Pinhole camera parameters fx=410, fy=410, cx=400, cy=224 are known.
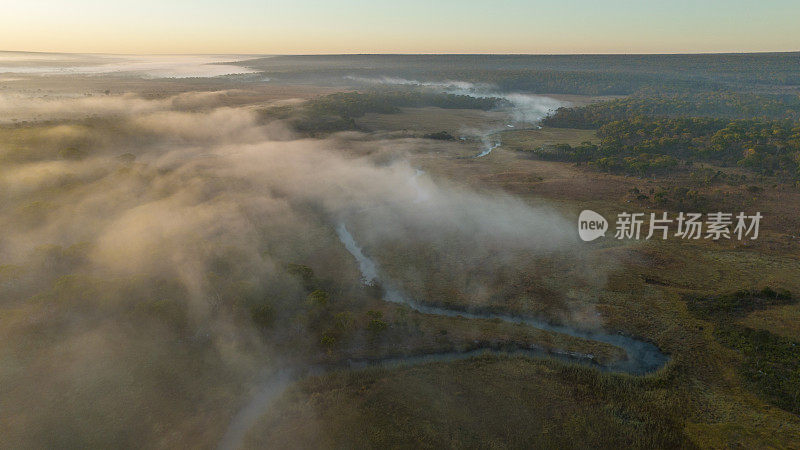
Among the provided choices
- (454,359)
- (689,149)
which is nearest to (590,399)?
(454,359)

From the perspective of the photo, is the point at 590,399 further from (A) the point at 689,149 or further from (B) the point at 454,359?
(A) the point at 689,149

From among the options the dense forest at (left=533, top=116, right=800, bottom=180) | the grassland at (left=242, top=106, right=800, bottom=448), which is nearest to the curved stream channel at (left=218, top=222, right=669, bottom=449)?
the grassland at (left=242, top=106, right=800, bottom=448)

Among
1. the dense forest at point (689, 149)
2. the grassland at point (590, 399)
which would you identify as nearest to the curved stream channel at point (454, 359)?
the grassland at point (590, 399)

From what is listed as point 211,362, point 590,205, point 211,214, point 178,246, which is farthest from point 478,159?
point 211,362

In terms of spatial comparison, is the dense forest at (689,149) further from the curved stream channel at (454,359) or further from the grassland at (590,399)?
the curved stream channel at (454,359)

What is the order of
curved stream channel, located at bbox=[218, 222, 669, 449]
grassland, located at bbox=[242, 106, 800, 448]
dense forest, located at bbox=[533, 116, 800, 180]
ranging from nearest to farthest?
grassland, located at bbox=[242, 106, 800, 448]
curved stream channel, located at bbox=[218, 222, 669, 449]
dense forest, located at bbox=[533, 116, 800, 180]

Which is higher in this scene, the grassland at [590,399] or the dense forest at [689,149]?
the dense forest at [689,149]

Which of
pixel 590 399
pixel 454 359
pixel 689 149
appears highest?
pixel 689 149

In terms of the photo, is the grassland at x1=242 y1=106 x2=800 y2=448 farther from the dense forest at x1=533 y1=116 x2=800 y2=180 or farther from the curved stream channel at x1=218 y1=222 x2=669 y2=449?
the dense forest at x1=533 y1=116 x2=800 y2=180

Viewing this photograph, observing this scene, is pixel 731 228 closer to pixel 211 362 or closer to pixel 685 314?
pixel 685 314
